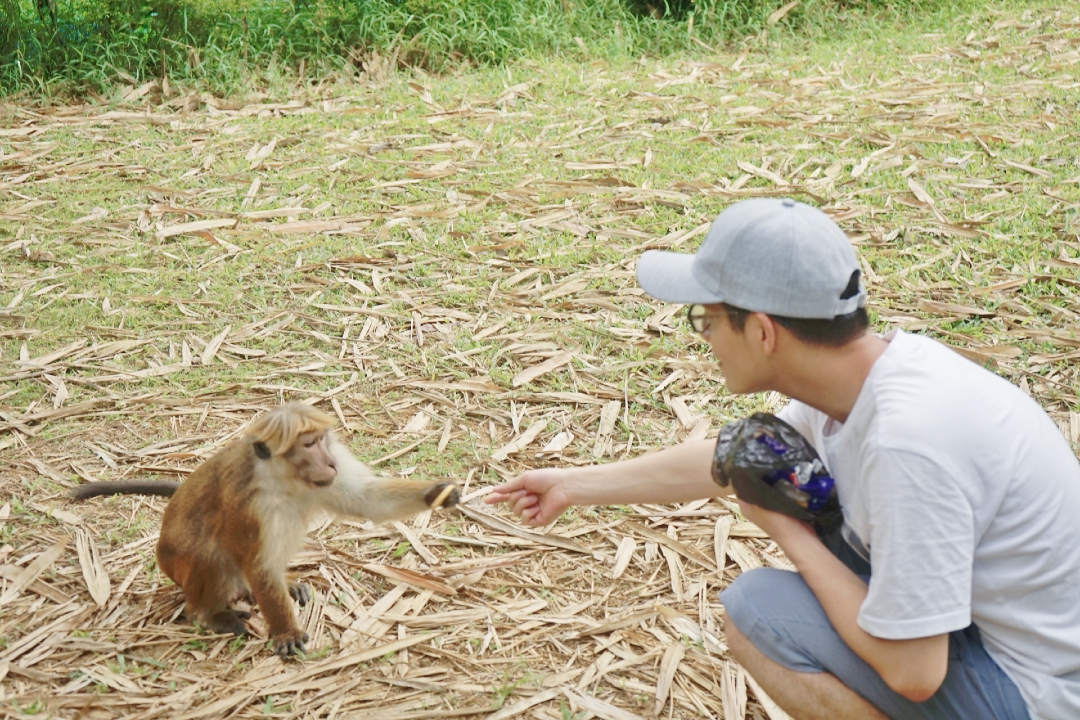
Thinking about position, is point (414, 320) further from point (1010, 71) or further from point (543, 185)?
point (1010, 71)

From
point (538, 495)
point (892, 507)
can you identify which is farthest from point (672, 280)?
point (538, 495)

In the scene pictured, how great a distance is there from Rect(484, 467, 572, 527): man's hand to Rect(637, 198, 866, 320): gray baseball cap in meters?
1.07

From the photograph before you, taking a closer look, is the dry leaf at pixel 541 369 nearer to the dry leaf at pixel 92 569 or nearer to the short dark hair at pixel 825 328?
the dry leaf at pixel 92 569

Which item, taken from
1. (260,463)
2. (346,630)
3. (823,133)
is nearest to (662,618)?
(346,630)

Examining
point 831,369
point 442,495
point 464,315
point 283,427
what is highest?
point 831,369

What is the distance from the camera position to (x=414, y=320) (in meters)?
6.12

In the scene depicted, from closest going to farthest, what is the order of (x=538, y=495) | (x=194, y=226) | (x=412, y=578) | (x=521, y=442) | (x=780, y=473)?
(x=780, y=473) → (x=538, y=495) → (x=412, y=578) → (x=521, y=442) → (x=194, y=226)

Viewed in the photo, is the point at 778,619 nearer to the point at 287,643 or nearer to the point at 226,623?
the point at 287,643

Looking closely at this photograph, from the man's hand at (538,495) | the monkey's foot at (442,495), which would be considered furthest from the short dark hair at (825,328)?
the monkey's foot at (442,495)

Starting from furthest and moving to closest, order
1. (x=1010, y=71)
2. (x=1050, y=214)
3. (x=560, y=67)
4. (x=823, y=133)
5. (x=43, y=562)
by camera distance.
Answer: (x=560, y=67)
(x=1010, y=71)
(x=823, y=133)
(x=1050, y=214)
(x=43, y=562)

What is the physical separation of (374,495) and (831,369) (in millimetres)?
2049

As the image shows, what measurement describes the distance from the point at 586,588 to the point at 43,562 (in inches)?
83.7

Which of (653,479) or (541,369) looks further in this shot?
(541,369)

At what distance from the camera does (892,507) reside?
2.30m
